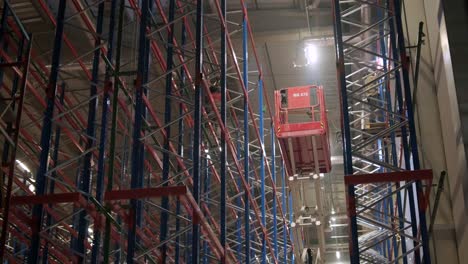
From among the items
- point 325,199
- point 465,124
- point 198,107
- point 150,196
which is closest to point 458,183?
point 465,124

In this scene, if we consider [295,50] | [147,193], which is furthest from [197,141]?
[295,50]

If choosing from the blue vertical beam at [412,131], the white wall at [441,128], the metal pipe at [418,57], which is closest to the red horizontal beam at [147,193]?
the blue vertical beam at [412,131]

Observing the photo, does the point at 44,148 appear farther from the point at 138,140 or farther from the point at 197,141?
the point at 197,141

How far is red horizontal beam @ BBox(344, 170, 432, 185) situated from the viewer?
11.5m

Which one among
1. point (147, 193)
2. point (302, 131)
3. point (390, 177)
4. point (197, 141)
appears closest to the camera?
point (147, 193)

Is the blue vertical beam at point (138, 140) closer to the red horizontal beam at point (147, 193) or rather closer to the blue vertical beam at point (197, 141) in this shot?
the red horizontal beam at point (147, 193)

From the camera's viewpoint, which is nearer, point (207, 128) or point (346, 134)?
point (346, 134)

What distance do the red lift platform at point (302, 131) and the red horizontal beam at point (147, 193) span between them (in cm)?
970

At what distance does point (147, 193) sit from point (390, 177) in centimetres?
397

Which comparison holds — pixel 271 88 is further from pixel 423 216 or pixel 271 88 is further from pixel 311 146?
pixel 423 216

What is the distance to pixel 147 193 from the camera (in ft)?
36.1

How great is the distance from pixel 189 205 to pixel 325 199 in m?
24.1

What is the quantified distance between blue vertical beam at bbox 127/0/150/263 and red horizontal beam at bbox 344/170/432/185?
3.58 metres

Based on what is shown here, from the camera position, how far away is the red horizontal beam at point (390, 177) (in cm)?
1146
